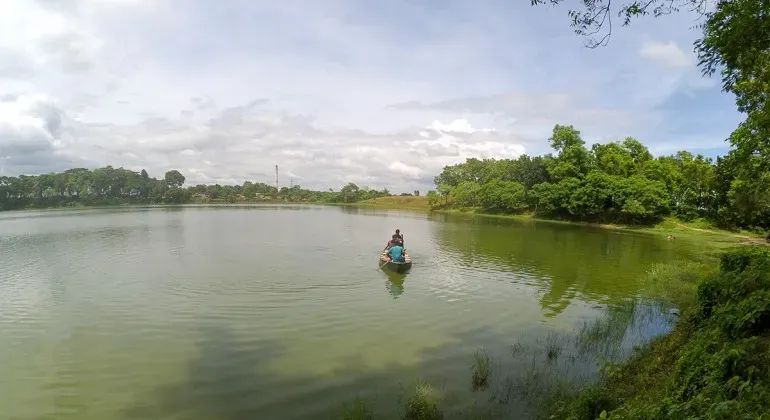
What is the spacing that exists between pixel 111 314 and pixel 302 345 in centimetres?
782

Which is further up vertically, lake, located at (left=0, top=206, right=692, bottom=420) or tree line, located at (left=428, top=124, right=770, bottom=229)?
tree line, located at (left=428, top=124, right=770, bottom=229)

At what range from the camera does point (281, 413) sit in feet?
25.8

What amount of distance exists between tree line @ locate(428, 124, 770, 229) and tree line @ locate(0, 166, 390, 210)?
3075 inches

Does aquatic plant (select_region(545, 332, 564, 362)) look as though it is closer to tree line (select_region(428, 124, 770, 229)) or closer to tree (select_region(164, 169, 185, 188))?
tree line (select_region(428, 124, 770, 229))

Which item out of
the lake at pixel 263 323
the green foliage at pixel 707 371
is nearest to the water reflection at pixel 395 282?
the lake at pixel 263 323

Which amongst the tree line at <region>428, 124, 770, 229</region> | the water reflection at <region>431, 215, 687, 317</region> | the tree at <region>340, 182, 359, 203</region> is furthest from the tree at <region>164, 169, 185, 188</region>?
the water reflection at <region>431, 215, 687, 317</region>

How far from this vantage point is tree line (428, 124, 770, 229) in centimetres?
4881

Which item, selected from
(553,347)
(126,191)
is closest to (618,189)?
(553,347)

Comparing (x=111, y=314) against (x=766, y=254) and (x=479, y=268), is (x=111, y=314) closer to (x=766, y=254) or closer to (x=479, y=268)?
(x=479, y=268)

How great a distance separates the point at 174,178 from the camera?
180000 mm

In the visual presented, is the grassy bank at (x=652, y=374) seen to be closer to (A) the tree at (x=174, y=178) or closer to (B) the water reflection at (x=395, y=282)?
(B) the water reflection at (x=395, y=282)

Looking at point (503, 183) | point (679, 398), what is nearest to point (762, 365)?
point (679, 398)

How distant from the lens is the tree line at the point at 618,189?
160 ft

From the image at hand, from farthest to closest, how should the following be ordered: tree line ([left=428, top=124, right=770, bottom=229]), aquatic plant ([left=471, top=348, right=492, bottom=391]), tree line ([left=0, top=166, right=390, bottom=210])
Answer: tree line ([left=0, top=166, right=390, bottom=210])
tree line ([left=428, top=124, right=770, bottom=229])
aquatic plant ([left=471, top=348, right=492, bottom=391])
